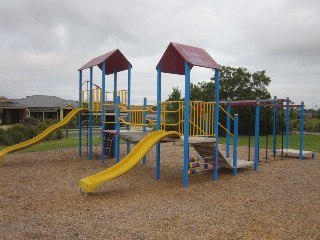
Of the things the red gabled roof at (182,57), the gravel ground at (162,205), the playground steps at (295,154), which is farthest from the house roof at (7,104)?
the playground steps at (295,154)

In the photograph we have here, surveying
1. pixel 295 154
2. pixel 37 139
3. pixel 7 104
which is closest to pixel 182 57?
pixel 37 139

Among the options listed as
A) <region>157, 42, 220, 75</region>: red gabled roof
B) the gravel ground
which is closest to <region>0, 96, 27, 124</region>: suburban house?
the gravel ground

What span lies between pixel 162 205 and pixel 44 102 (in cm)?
3948

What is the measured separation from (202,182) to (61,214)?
376cm

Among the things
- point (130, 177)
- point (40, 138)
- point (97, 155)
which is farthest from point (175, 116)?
point (130, 177)

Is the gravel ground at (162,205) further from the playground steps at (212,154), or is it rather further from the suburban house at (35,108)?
the suburban house at (35,108)

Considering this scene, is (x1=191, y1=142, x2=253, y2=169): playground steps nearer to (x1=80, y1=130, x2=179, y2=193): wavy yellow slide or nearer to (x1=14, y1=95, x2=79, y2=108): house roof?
(x1=80, y1=130, x2=179, y2=193): wavy yellow slide

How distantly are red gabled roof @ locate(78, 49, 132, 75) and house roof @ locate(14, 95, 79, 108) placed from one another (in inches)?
1155

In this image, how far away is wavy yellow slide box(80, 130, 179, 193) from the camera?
21.1 ft

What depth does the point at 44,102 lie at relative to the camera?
41.9 m

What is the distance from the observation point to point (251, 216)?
204 inches

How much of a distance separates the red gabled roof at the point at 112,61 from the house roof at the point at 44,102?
96.3ft

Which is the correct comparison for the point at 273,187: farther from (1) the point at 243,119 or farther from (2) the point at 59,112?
(2) the point at 59,112

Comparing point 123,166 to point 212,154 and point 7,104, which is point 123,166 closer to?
point 212,154
